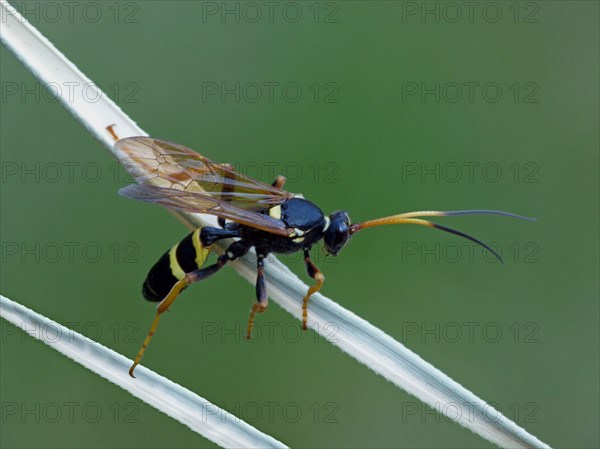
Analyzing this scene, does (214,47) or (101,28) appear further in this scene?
(214,47)

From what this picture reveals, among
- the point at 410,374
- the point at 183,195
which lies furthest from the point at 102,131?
the point at 410,374

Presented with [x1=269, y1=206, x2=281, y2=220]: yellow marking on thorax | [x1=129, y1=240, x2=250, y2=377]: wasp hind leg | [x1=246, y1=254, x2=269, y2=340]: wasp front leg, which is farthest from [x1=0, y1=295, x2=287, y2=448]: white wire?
[x1=269, y1=206, x2=281, y2=220]: yellow marking on thorax

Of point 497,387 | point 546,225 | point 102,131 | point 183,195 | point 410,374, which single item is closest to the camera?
point 410,374

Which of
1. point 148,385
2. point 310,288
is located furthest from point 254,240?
point 148,385

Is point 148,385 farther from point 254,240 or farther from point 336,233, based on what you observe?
point 336,233

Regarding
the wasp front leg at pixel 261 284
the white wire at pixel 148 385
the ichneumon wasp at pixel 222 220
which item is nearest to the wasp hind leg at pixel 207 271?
the ichneumon wasp at pixel 222 220

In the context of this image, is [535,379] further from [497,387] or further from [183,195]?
[183,195]
